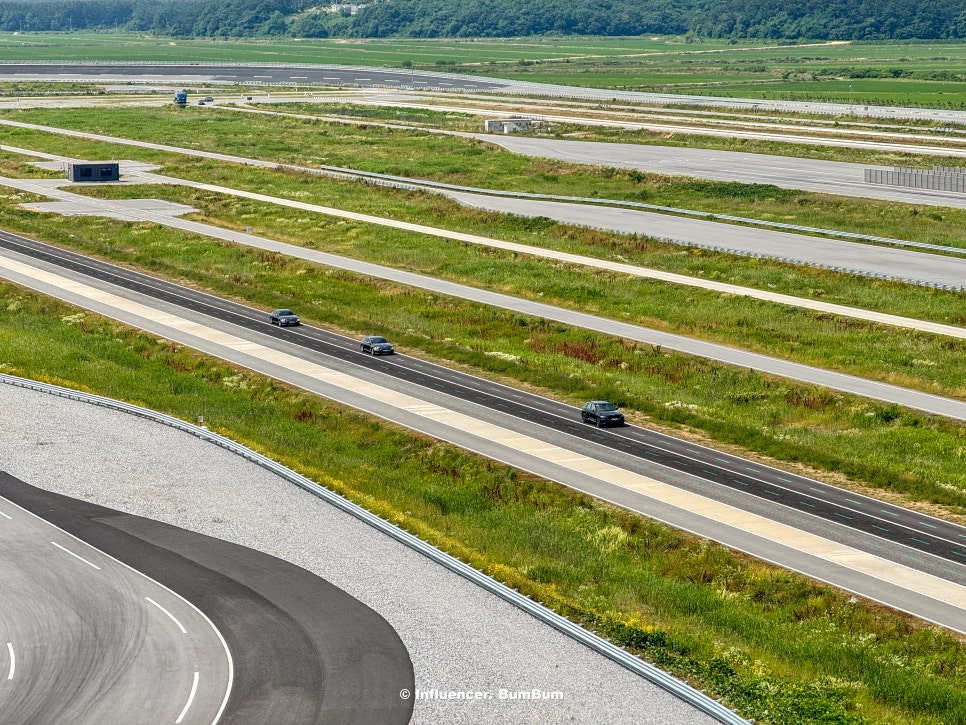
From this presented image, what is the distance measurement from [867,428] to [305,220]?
227ft

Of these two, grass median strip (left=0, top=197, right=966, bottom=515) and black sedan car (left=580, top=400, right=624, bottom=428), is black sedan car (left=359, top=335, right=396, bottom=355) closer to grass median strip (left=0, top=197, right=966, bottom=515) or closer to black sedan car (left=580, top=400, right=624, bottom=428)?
grass median strip (left=0, top=197, right=966, bottom=515)

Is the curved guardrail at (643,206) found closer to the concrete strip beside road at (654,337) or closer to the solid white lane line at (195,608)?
the concrete strip beside road at (654,337)

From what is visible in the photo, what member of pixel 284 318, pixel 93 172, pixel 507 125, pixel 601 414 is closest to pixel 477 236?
pixel 284 318

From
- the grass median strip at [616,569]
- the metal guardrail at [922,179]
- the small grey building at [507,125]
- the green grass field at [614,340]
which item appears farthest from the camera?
the small grey building at [507,125]

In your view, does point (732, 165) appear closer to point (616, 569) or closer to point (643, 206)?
point (643, 206)

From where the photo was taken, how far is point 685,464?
176 ft

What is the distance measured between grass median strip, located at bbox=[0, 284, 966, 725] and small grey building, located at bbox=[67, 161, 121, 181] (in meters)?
76.4

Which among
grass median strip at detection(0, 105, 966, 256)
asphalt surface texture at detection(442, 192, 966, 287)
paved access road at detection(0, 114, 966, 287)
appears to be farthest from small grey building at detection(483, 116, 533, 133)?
asphalt surface texture at detection(442, 192, 966, 287)

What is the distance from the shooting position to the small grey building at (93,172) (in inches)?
5463

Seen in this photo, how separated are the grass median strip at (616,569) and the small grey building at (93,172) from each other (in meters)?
76.4

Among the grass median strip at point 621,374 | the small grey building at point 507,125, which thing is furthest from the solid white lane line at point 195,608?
the small grey building at point 507,125

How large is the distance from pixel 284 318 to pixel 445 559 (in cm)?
3990

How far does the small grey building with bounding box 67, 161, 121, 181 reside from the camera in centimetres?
13875

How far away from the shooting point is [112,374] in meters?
67.2
